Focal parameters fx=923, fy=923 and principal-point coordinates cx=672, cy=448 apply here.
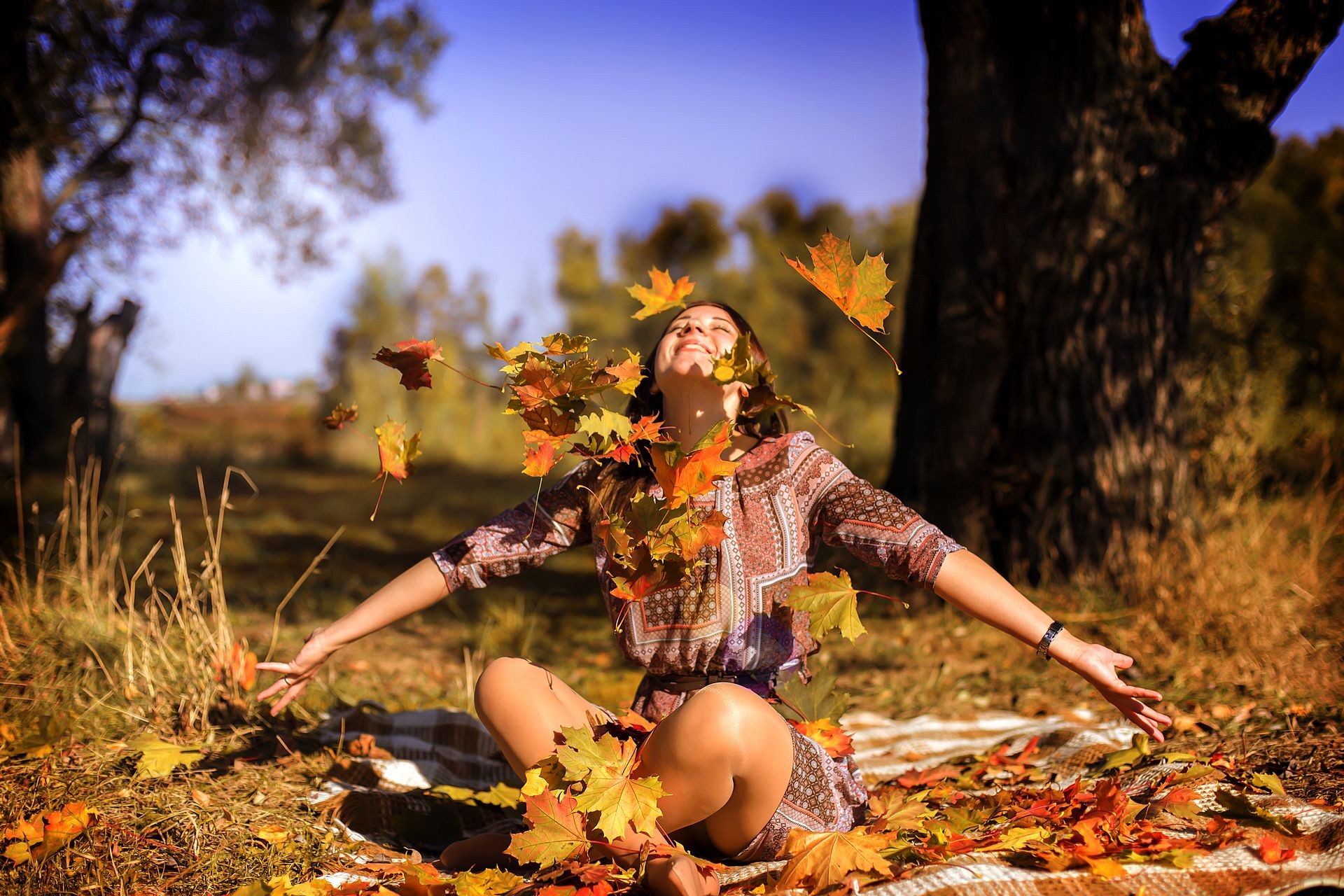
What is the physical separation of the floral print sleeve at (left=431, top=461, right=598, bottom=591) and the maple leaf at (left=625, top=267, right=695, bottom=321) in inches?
17.1

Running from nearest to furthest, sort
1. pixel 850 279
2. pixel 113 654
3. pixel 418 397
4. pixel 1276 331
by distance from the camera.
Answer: pixel 850 279
pixel 113 654
pixel 1276 331
pixel 418 397

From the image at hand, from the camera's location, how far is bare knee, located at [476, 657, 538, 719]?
1989mm

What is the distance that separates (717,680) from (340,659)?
90.8 inches

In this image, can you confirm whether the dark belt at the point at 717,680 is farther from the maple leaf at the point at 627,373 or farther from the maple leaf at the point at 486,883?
the maple leaf at the point at 627,373

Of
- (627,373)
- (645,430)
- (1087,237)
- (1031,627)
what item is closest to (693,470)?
(645,430)

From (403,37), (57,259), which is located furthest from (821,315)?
(57,259)

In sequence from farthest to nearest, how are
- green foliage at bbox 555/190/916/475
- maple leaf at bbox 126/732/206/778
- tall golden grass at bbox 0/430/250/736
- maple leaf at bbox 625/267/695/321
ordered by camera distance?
green foliage at bbox 555/190/916/475
tall golden grass at bbox 0/430/250/736
maple leaf at bbox 126/732/206/778
maple leaf at bbox 625/267/695/321

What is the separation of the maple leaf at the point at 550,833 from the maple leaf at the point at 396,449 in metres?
0.75

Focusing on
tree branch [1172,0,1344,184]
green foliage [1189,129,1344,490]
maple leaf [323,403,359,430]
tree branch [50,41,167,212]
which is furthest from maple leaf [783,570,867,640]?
tree branch [50,41,167,212]

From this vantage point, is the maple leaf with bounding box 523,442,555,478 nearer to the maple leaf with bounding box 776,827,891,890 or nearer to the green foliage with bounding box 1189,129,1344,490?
the maple leaf with bounding box 776,827,891,890

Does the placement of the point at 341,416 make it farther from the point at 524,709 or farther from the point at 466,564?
the point at 524,709

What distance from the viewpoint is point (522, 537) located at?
2.25 m

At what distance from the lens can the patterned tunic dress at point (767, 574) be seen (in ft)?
6.47

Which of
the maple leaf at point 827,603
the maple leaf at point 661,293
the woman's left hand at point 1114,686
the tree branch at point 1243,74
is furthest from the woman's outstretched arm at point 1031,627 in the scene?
the tree branch at point 1243,74
